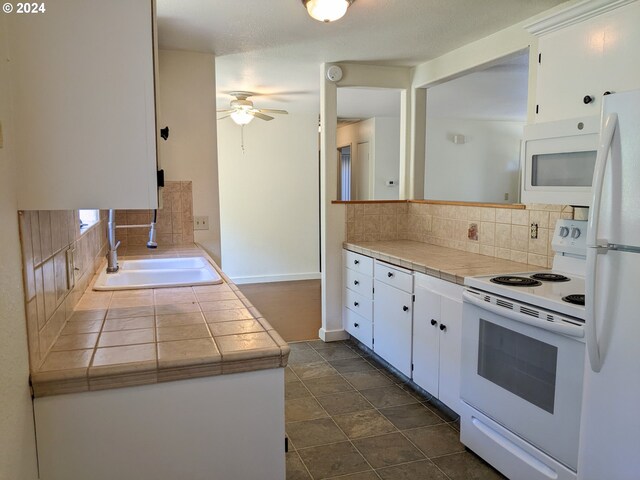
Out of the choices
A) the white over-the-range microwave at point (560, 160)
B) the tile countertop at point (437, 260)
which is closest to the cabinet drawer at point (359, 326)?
the tile countertop at point (437, 260)

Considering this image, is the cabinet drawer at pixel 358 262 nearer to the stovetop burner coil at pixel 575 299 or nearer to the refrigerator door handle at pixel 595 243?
the stovetop burner coil at pixel 575 299

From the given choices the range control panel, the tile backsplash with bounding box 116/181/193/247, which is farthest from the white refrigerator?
the tile backsplash with bounding box 116/181/193/247

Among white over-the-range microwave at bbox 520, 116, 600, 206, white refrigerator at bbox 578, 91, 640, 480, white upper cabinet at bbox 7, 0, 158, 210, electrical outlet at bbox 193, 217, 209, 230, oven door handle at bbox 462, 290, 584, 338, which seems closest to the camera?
white upper cabinet at bbox 7, 0, 158, 210

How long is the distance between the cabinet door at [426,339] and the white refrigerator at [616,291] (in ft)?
3.73

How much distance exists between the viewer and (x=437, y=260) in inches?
115

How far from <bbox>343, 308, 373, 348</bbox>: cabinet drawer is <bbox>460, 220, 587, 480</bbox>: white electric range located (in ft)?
4.06

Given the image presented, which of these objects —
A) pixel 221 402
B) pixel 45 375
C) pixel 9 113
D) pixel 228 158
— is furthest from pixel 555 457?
pixel 228 158

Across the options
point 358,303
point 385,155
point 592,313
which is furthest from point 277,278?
point 592,313

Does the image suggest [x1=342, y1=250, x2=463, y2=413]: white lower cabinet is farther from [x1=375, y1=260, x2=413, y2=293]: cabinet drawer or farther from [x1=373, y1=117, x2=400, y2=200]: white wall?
[x1=373, y1=117, x2=400, y2=200]: white wall

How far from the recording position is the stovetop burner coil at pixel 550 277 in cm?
226

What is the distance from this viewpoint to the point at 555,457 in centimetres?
184

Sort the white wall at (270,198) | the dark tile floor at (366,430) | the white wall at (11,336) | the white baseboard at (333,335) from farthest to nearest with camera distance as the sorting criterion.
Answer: the white wall at (270,198) < the white baseboard at (333,335) < the dark tile floor at (366,430) < the white wall at (11,336)

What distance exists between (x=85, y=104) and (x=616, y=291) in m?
1.66

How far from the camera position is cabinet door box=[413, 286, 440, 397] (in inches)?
107
